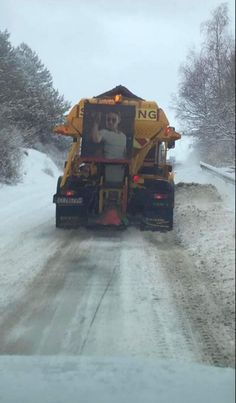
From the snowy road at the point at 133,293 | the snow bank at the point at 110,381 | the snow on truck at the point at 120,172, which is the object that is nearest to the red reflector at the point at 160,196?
the snow on truck at the point at 120,172

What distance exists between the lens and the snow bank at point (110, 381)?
2.14 metres

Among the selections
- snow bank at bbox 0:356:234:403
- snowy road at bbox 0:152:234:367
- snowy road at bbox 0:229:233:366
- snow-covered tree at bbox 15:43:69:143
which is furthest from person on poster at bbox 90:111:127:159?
snow-covered tree at bbox 15:43:69:143

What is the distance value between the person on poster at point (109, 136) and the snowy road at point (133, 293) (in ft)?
2.72

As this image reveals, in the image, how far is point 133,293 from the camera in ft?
16.3

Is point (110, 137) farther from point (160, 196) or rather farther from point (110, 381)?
point (110, 381)

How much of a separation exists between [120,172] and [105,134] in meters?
3.37

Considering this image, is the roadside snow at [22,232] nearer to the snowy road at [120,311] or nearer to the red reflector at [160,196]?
the snowy road at [120,311]

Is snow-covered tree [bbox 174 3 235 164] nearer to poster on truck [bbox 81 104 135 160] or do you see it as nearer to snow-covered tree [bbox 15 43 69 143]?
poster on truck [bbox 81 104 135 160]

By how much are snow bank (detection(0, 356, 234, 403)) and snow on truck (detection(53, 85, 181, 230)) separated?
8.96 ft

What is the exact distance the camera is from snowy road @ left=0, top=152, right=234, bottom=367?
89.5 inches

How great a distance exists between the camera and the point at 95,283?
5.49m

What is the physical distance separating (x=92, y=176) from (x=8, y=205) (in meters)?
7.14

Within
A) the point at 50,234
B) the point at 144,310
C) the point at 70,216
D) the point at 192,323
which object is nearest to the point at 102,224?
the point at 70,216

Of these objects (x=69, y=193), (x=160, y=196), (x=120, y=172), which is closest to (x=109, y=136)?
(x=160, y=196)
